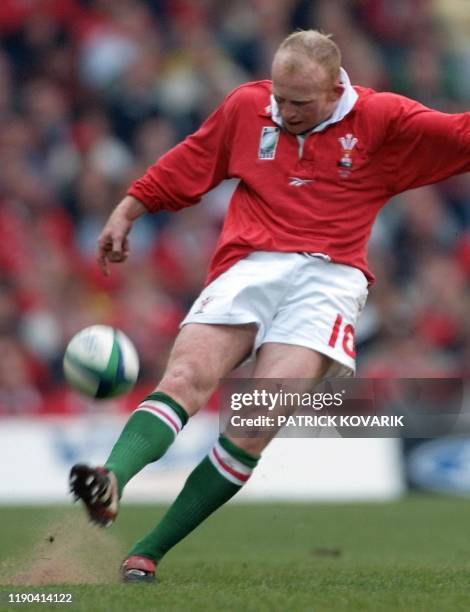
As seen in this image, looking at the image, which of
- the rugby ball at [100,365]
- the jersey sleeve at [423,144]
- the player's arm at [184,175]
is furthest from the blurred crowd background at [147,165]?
the rugby ball at [100,365]

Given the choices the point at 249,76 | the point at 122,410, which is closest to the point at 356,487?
the point at 122,410

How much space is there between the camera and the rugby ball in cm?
589

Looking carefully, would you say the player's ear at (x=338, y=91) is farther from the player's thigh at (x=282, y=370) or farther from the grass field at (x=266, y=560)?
the grass field at (x=266, y=560)

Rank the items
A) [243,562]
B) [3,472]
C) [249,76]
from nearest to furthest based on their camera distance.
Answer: [243,562], [3,472], [249,76]

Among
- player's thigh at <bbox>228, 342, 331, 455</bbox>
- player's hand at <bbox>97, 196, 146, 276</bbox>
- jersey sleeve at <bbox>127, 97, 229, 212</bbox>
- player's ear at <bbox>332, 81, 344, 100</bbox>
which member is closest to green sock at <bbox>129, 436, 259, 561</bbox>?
player's thigh at <bbox>228, 342, 331, 455</bbox>

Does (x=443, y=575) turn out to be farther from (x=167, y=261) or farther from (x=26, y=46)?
(x=26, y=46)

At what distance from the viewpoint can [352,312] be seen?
6.12 meters

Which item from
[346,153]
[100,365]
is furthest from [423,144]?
[100,365]

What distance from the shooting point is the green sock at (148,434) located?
5496mm

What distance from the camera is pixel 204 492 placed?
591cm

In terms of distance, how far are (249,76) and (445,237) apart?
2.74 m

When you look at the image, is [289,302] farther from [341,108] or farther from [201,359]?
[341,108]

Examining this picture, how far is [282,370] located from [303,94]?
111 cm

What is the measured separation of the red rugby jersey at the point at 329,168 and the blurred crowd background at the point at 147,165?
6.52 metres
